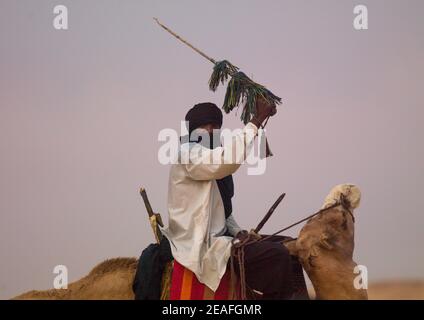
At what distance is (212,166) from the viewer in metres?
4.35

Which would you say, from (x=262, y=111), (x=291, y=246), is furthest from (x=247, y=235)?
(x=262, y=111)

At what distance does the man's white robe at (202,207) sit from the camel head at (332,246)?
1.52 ft

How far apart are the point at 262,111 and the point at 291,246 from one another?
841 millimetres

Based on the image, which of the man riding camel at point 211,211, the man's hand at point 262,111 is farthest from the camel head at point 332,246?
the man's hand at point 262,111

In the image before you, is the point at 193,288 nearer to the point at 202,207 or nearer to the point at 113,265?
the point at 202,207

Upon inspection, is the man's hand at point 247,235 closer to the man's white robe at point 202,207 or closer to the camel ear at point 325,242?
the man's white robe at point 202,207

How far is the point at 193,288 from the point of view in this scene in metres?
4.38

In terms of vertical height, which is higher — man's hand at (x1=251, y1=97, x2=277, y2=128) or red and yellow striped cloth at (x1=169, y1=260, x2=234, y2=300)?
man's hand at (x1=251, y1=97, x2=277, y2=128)

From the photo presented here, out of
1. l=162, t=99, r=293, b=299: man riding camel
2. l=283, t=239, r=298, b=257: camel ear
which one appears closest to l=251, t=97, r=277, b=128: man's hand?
l=162, t=99, r=293, b=299: man riding camel

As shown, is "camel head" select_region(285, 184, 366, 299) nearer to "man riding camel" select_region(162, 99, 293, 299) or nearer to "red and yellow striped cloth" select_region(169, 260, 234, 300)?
"man riding camel" select_region(162, 99, 293, 299)

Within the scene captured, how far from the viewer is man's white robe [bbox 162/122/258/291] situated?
14.2 ft

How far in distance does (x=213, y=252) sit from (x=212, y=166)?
1.71ft
